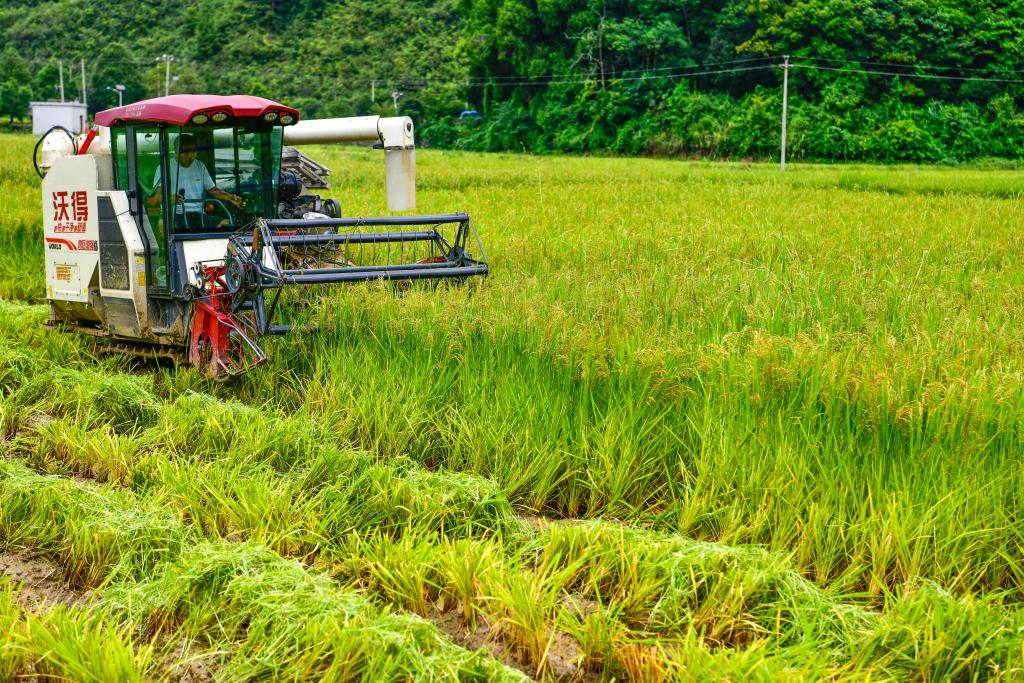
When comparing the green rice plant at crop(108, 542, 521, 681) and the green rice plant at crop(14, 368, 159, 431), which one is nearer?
the green rice plant at crop(108, 542, 521, 681)

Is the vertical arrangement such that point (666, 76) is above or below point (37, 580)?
above

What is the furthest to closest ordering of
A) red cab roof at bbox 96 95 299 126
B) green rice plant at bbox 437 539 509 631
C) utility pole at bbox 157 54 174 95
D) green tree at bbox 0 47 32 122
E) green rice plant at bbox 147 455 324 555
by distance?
green tree at bbox 0 47 32 122 < utility pole at bbox 157 54 174 95 < red cab roof at bbox 96 95 299 126 < green rice plant at bbox 147 455 324 555 < green rice plant at bbox 437 539 509 631

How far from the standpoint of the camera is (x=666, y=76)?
5400cm

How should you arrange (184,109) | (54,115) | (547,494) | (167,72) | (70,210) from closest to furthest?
(547,494) → (184,109) → (70,210) → (54,115) → (167,72)

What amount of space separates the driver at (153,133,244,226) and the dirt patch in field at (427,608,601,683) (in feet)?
17.7

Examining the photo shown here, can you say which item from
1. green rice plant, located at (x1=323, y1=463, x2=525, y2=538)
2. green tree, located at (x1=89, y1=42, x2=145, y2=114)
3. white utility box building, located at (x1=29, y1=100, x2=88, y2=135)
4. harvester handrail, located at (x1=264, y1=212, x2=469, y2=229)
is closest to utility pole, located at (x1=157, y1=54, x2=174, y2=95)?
green tree, located at (x1=89, y1=42, x2=145, y2=114)

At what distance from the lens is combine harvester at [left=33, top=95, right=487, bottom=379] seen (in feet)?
25.7

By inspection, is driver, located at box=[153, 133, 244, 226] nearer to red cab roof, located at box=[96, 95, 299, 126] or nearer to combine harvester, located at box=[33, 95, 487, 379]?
combine harvester, located at box=[33, 95, 487, 379]

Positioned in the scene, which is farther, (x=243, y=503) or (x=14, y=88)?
(x=14, y=88)

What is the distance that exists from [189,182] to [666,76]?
4840cm

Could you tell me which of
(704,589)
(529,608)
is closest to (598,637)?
(529,608)

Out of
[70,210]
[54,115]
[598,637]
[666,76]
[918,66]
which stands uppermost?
[666,76]

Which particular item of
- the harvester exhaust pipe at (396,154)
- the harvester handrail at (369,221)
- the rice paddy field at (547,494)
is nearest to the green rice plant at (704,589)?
the rice paddy field at (547,494)

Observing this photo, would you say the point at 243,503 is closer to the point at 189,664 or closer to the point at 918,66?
the point at 189,664
